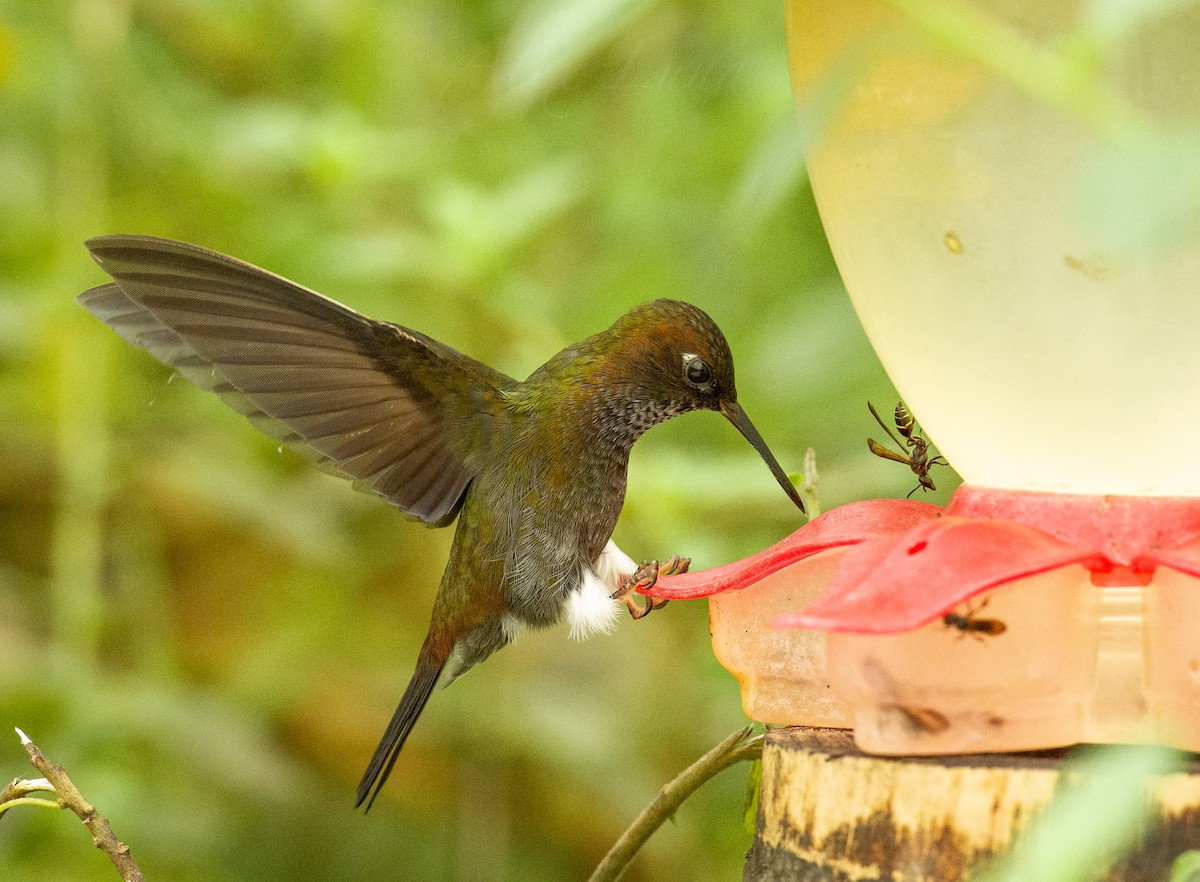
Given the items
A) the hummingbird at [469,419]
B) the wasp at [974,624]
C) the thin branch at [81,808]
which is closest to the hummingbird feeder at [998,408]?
the wasp at [974,624]

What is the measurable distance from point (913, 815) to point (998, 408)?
0.49 m

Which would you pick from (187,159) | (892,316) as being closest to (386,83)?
(187,159)

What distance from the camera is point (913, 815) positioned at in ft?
3.91

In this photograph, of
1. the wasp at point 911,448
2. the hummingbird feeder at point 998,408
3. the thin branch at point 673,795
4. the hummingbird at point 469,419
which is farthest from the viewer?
the hummingbird at point 469,419

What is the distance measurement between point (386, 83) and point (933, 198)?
2.54m

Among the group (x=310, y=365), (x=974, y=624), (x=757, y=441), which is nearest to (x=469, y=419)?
(x=310, y=365)

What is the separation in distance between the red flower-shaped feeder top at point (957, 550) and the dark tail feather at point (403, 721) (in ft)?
2.08

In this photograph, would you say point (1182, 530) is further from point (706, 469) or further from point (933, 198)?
point (706, 469)

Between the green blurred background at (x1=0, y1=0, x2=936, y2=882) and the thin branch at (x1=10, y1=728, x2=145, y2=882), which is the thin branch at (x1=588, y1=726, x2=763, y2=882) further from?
the green blurred background at (x1=0, y1=0, x2=936, y2=882)

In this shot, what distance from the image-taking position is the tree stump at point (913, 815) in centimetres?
111

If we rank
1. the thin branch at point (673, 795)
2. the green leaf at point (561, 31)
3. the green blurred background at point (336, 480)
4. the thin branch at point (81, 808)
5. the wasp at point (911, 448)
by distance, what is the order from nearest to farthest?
the green leaf at point (561, 31)
the thin branch at point (81, 808)
the thin branch at point (673, 795)
the wasp at point (911, 448)
the green blurred background at point (336, 480)

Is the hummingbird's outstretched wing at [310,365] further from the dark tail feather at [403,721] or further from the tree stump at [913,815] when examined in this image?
the tree stump at [913,815]

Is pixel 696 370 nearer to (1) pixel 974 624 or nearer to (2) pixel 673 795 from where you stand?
(2) pixel 673 795

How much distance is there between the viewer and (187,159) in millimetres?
3471
